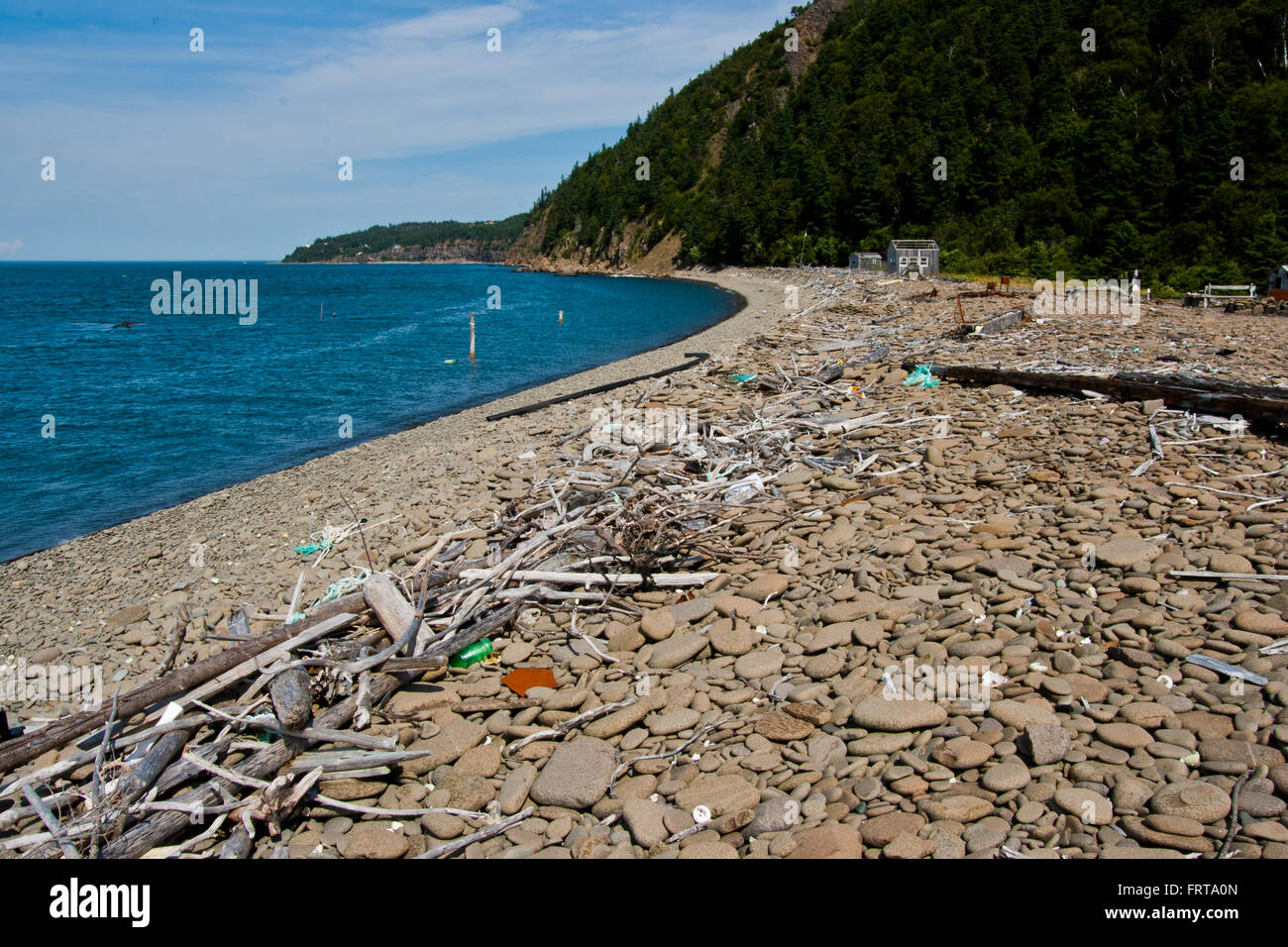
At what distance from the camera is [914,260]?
5012cm

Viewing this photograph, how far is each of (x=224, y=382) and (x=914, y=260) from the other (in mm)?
42015

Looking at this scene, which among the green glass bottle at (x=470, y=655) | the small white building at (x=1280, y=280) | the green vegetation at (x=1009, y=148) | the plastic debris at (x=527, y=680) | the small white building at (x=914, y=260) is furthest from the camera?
the green vegetation at (x=1009, y=148)

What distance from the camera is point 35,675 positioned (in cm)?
874

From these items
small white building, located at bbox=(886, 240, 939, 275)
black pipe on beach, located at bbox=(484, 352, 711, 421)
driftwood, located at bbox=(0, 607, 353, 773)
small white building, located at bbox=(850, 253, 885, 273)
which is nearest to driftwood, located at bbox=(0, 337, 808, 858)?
driftwood, located at bbox=(0, 607, 353, 773)

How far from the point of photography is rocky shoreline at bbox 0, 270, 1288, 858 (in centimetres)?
471

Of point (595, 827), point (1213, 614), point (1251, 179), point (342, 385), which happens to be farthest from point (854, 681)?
point (1251, 179)

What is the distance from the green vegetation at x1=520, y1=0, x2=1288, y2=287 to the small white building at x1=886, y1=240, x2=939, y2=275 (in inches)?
88.4

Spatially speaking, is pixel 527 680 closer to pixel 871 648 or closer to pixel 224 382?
pixel 871 648

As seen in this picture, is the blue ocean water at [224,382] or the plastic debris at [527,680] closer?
the plastic debris at [527,680]

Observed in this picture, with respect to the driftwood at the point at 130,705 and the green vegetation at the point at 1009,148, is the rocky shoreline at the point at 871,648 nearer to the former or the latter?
the driftwood at the point at 130,705

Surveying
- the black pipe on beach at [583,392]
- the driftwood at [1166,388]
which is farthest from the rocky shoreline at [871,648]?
the black pipe on beach at [583,392]

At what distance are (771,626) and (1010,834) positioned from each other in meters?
3.10

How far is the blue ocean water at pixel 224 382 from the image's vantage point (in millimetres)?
19281

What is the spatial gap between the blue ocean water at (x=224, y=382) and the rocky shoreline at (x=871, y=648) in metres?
6.26
